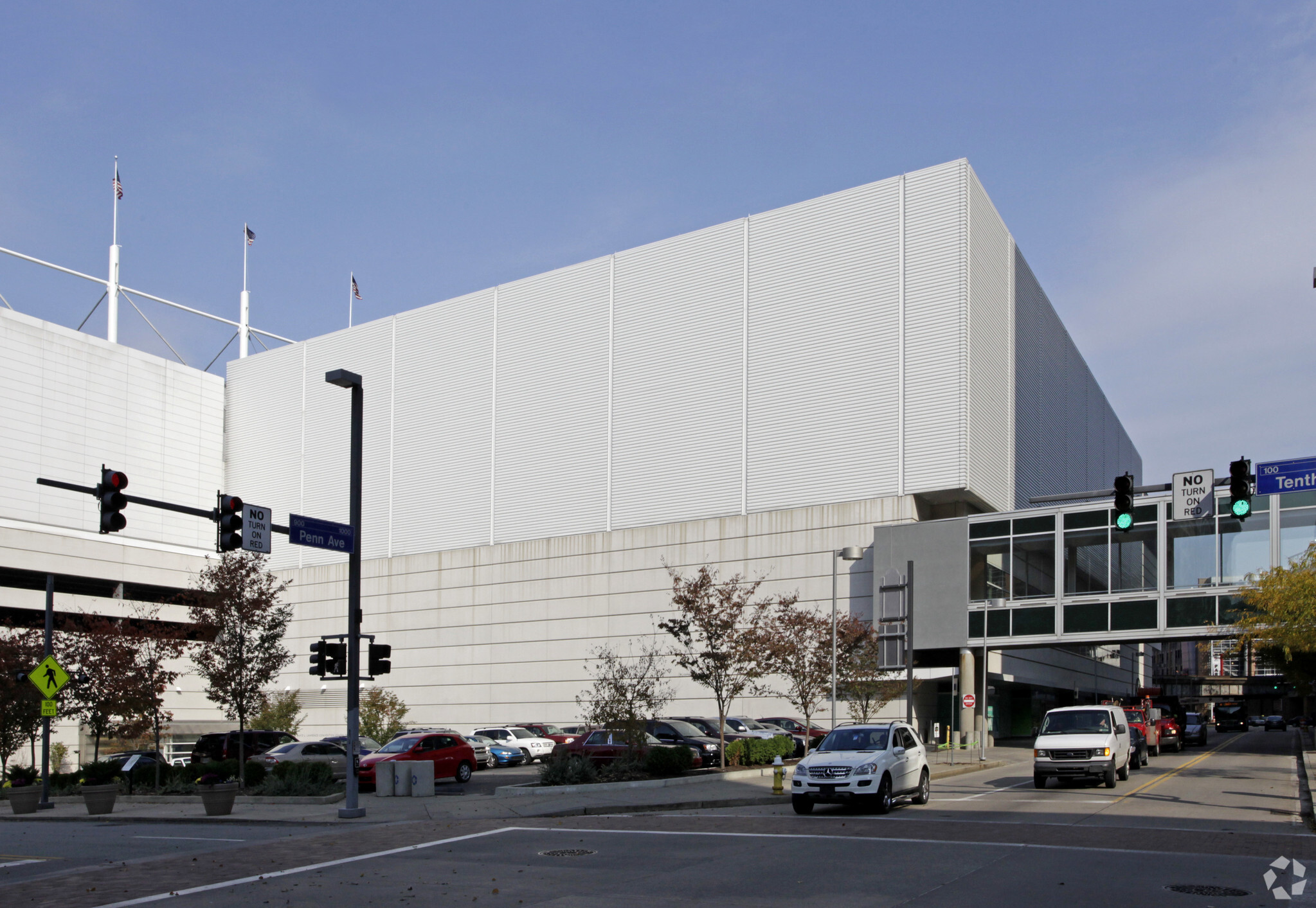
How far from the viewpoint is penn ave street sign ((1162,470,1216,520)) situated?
2144cm

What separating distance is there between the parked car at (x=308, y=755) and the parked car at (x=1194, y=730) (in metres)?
40.5

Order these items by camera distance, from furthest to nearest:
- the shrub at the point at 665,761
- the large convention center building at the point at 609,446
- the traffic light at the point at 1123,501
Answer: the large convention center building at the point at 609,446
the shrub at the point at 665,761
the traffic light at the point at 1123,501

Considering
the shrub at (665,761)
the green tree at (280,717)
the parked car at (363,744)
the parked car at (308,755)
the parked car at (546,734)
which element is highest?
the shrub at (665,761)

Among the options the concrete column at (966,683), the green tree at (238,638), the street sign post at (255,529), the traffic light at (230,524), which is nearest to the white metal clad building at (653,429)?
the concrete column at (966,683)

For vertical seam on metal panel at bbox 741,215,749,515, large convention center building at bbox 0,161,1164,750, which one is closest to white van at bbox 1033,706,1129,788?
large convention center building at bbox 0,161,1164,750

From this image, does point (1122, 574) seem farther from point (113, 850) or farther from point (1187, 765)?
point (113, 850)

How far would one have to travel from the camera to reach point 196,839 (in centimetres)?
2023

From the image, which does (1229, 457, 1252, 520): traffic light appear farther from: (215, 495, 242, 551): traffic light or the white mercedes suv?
(215, 495, 242, 551): traffic light

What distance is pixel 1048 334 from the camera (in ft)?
238

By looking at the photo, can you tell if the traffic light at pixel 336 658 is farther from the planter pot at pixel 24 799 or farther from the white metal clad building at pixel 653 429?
the white metal clad building at pixel 653 429

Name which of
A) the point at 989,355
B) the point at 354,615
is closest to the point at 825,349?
the point at 989,355

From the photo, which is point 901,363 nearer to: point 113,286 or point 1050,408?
point 1050,408

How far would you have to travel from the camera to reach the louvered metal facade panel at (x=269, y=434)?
81.1 meters

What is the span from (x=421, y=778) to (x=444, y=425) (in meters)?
47.8
